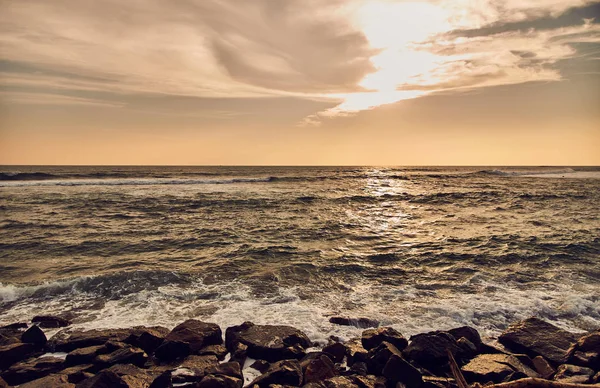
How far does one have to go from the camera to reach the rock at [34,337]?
759 cm

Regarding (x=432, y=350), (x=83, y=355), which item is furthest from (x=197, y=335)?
(x=432, y=350)

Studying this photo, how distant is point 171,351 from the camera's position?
7246 mm

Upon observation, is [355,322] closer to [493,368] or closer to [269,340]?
Result: [269,340]

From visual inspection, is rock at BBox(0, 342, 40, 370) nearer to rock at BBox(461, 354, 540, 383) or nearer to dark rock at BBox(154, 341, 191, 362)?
dark rock at BBox(154, 341, 191, 362)

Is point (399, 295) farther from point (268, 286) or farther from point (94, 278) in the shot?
point (94, 278)

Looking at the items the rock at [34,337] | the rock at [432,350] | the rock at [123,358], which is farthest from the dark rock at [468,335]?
the rock at [34,337]

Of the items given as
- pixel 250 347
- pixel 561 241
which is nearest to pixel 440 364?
pixel 250 347

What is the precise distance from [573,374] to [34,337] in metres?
11.3

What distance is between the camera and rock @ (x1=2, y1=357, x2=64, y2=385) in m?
6.46

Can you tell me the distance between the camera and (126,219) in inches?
971

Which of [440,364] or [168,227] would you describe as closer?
[440,364]

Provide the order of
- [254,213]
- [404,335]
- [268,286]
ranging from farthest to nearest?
[254,213] → [268,286] → [404,335]

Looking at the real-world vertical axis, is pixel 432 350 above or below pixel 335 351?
above

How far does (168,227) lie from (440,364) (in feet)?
62.3
